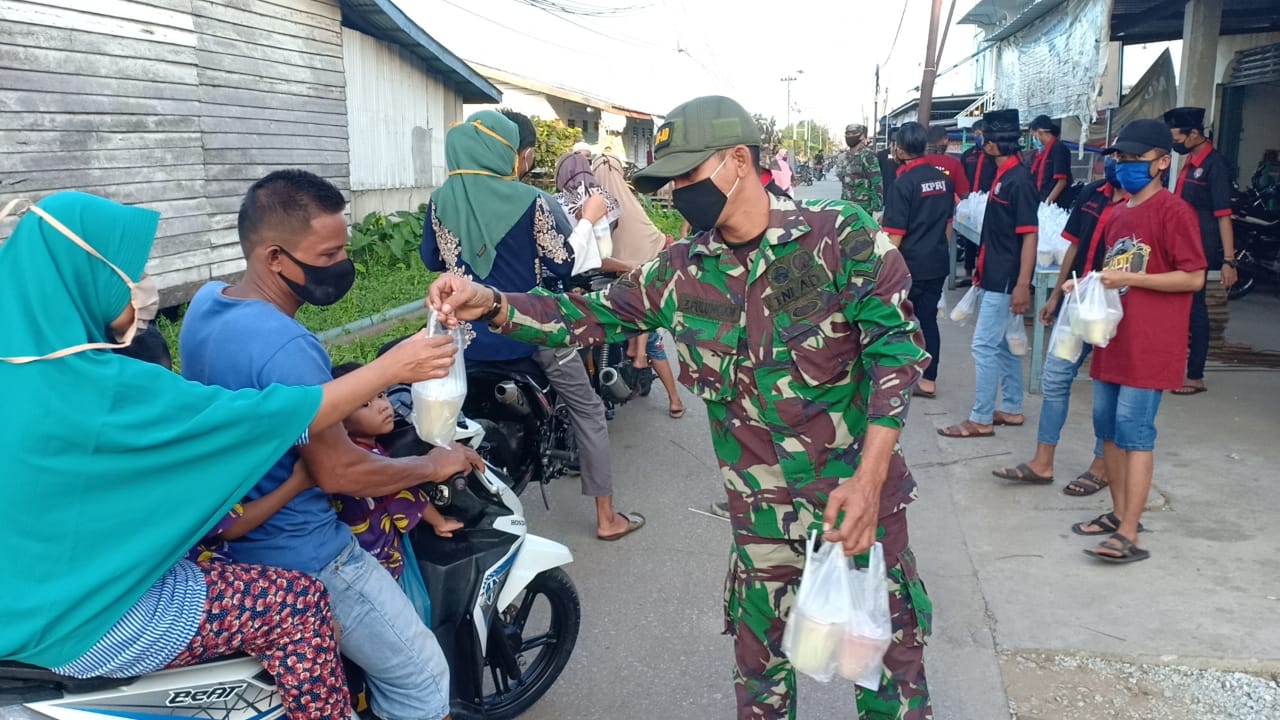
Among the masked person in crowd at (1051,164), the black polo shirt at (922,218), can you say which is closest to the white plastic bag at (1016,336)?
the black polo shirt at (922,218)

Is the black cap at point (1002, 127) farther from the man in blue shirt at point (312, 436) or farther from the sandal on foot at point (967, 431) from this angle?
the man in blue shirt at point (312, 436)

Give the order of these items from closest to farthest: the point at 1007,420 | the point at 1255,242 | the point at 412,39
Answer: the point at 1007,420, the point at 1255,242, the point at 412,39

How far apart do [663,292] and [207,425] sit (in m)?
1.21

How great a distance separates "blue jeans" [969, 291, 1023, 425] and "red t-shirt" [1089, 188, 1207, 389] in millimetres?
1693

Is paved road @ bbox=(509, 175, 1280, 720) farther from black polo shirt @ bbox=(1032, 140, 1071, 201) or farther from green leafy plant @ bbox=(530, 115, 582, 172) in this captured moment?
green leafy plant @ bbox=(530, 115, 582, 172)

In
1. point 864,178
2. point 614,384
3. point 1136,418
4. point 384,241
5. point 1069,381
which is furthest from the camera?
point 384,241

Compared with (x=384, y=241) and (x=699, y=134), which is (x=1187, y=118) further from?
(x=384, y=241)

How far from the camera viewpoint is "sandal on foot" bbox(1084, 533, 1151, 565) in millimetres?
4141

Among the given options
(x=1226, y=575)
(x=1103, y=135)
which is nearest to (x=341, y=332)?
(x=1226, y=575)

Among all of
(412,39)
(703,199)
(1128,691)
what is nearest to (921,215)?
(1128,691)

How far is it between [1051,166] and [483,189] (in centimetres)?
733

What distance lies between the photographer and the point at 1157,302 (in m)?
4.09

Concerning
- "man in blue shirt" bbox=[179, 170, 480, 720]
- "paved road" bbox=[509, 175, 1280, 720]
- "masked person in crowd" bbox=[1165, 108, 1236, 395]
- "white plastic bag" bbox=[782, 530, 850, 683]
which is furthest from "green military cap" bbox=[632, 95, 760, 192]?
"masked person in crowd" bbox=[1165, 108, 1236, 395]

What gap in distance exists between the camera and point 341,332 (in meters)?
7.58
